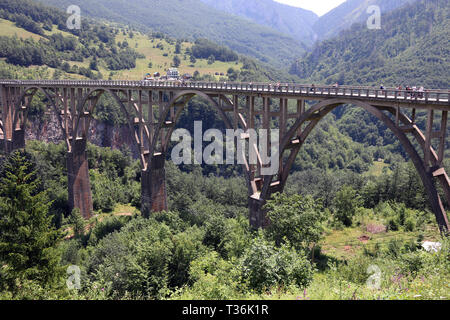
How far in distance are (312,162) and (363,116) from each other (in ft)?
128

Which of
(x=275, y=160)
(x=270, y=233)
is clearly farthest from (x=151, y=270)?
(x=275, y=160)

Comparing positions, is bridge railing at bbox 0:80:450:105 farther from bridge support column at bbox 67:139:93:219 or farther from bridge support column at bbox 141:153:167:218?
bridge support column at bbox 141:153:167:218

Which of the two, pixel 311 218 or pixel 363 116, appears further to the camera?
pixel 363 116

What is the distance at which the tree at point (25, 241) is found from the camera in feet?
70.9

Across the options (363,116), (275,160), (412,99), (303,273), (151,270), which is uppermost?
(363,116)

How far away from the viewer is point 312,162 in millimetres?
133875

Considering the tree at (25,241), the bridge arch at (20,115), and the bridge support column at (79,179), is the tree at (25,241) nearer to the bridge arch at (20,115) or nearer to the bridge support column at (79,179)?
the bridge support column at (79,179)

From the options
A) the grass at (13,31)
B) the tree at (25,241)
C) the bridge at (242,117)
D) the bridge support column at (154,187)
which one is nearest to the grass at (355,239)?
the bridge at (242,117)

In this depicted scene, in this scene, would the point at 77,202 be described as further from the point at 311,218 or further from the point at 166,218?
the point at 311,218

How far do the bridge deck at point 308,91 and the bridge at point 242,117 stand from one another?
0.06 meters

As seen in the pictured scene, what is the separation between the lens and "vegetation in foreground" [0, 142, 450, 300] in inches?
655

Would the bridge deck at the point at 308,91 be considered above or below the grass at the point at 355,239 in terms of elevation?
above

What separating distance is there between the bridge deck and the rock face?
34641 mm
